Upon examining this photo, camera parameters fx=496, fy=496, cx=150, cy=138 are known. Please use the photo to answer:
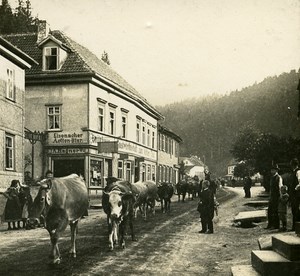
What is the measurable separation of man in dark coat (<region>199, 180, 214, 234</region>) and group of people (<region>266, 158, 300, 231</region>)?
1.79 metres

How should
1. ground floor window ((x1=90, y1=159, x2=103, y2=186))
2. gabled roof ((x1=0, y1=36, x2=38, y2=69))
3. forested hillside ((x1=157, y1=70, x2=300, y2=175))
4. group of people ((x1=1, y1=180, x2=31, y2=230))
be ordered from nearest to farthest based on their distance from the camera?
group of people ((x1=1, y1=180, x2=31, y2=230)) < gabled roof ((x1=0, y1=36, x2=38, y2=69)) < ground floor window ((x1=90, y1=159, x2=103, y2=186)) < forested hillside ((x1=157, y1=70, x2=300, y2=175))

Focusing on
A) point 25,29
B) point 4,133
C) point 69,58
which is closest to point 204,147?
point 25,29

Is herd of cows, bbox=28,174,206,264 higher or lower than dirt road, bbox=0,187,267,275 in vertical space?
higher

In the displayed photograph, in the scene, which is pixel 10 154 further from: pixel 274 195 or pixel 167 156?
pixel 167 156

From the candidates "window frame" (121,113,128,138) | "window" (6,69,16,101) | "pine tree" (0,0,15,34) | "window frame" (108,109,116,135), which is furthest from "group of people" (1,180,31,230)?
"pine tree" (0,0,15,34)

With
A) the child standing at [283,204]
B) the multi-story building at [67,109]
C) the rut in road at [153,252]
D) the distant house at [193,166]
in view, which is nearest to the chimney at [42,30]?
the multi-story building at [67,109]

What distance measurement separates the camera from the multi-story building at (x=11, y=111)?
1984 centimetres

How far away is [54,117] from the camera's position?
2838 centimetres

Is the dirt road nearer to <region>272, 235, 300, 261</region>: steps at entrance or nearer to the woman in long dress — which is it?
the woman in long dress

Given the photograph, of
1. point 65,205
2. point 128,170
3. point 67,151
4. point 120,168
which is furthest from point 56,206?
point 128,170

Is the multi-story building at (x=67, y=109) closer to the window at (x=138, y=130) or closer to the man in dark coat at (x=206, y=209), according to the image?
the window at (x=138, y=130)

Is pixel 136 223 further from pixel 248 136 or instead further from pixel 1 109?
pixel 248 136

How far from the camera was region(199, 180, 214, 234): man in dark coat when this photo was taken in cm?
1567

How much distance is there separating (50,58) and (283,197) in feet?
61.6
